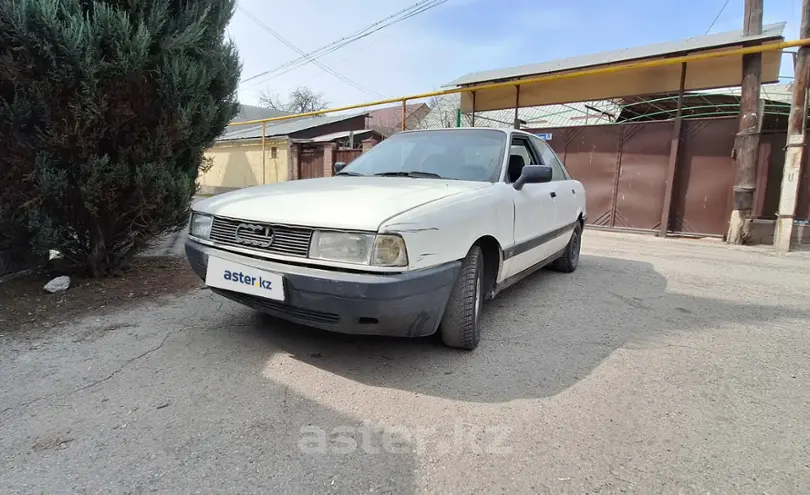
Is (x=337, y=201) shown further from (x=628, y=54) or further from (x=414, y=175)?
(x=628, y=54)

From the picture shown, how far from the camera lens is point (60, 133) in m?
3.26

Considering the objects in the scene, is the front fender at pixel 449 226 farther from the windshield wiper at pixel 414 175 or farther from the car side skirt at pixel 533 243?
the windshield wiper at pixel 414 175

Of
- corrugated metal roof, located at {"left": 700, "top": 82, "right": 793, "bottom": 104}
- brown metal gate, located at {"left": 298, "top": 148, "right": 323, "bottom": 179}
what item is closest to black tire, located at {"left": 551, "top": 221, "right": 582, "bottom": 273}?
corrugated metal roof, located at {"left": 700, "top": 82, "right": 793, "bottom": 104}

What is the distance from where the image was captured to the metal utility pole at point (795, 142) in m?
6.42

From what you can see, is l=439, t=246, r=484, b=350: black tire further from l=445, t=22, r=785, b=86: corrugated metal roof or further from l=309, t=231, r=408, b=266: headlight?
l=445, t=22, r=785, b=86: corrugated metal roof

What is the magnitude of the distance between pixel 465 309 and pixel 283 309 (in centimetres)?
103

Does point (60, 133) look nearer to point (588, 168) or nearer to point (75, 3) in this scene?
point (75, 3)

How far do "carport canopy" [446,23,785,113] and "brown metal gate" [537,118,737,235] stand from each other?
2.61 ft

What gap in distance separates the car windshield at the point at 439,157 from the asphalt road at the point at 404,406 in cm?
115

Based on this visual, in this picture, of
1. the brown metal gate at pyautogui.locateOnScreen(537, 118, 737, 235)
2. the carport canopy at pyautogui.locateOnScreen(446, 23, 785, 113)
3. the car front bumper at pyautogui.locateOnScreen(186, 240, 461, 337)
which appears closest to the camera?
the car front bumper at pyautogui.locateOnScreen(186, 240, 461, 337)

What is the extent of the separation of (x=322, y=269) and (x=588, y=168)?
797cm

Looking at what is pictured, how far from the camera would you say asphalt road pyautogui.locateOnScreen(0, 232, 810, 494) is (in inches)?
Result: 66.7

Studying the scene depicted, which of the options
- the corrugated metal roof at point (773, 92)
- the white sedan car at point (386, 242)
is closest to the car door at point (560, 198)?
the white sedan car at point (386, 242)

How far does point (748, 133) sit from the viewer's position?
695 centimetres
